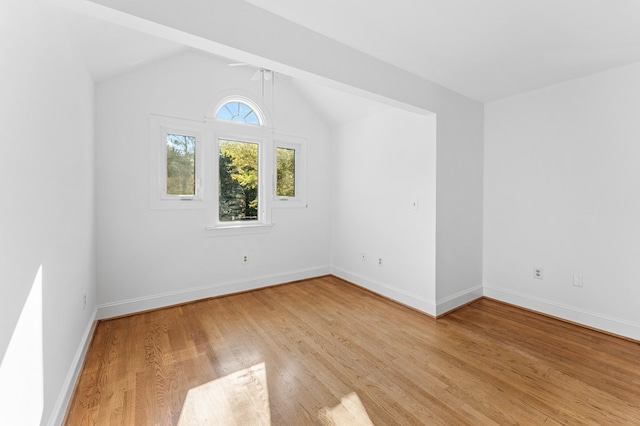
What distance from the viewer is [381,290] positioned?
3.73m

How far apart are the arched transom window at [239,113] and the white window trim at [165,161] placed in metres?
0.36

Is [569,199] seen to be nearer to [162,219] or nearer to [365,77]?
[365,77]

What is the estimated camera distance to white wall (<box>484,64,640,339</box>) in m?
2.60

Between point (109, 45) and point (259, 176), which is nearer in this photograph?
point (109, 45)

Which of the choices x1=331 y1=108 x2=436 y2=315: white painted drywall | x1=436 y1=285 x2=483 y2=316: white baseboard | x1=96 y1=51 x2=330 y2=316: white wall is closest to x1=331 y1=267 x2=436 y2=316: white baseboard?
x1=331 y1=108 x2=436 y2=315: white painted drywall

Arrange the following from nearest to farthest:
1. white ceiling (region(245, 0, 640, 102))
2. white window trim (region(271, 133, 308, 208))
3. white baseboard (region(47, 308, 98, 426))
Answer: white baseboard (region(47, 308, 98, 426)) → white ceiling (region(245, 0, 640, 102)) → white window trim (region(271, 133, 308, 208))

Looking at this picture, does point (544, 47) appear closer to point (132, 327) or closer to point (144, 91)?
point (144, 91)

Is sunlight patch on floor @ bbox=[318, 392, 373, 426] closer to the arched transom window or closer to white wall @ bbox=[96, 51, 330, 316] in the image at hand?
white wall @ bbox=[96, 51, 330, 316]

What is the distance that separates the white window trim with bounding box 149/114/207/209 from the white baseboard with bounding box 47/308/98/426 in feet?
4.54

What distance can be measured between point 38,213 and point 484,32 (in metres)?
3.00

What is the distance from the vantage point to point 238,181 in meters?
3.88

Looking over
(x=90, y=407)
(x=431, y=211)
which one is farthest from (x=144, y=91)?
(x=431, y=211)

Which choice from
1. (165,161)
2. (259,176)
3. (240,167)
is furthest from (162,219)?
(259,176)

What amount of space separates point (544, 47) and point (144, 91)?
3843mm
